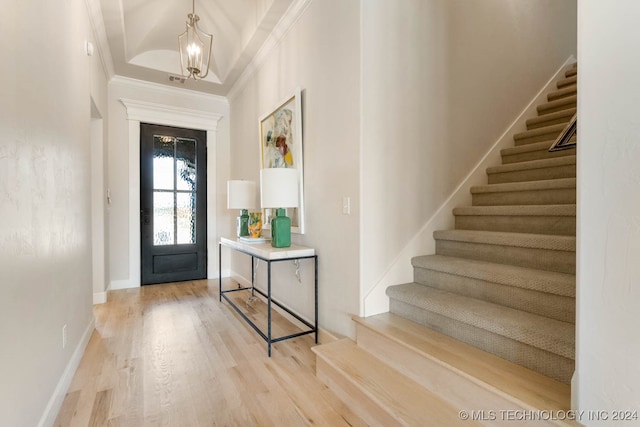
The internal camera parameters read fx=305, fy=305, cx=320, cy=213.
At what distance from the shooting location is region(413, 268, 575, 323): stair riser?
60.9 inches

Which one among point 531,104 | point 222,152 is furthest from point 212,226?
point 531,104

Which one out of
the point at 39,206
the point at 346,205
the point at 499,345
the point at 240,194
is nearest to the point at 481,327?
the point at 499,345

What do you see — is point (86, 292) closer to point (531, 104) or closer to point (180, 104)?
point (180, 104)

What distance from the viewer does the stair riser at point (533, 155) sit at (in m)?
2.53

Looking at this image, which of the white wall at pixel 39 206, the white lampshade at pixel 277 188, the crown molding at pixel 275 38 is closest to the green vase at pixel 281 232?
the white lampshade at pixel 277 188

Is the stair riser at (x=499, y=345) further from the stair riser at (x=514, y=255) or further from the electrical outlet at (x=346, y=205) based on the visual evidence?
the electrical outlet at (x=346, y=205)

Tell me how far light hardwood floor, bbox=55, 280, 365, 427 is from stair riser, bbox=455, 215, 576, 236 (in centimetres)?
166

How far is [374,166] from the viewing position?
216 cm

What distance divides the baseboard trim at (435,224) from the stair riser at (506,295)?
0.17 metres

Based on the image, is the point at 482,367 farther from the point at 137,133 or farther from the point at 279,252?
the point at 137,133

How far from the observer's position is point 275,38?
3.24m

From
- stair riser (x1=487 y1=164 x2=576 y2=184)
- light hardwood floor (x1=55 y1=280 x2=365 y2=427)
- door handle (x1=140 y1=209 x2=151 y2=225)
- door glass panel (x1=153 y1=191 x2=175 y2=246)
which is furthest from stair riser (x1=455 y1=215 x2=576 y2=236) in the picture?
door handle (x1=140 y1=209 x2=151 y2=225)

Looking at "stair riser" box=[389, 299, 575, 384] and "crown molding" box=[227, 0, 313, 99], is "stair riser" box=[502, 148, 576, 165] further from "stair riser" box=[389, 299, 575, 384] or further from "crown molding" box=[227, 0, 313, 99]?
"crown molding" box=[227, 0, 313, 99]

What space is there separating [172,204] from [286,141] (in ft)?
8.15
